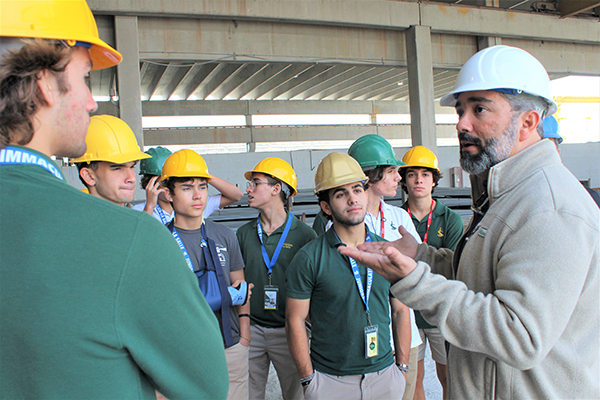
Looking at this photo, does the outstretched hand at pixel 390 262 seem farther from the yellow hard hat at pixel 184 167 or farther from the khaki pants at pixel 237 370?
the yellow hard hat at pixel 184 167

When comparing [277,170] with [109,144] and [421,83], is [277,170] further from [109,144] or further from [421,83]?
[421,83]

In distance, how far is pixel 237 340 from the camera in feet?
9.39

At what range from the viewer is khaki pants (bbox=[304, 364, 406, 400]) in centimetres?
246

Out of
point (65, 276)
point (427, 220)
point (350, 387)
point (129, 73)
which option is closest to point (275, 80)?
point (129, 73)

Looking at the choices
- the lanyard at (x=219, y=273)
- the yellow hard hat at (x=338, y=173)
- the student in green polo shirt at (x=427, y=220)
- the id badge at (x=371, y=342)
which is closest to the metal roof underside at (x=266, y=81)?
the student in green polo shirt at (x=427, y=220)

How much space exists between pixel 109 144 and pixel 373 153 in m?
2.47

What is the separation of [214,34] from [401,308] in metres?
9.40

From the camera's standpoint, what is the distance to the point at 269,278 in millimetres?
3375

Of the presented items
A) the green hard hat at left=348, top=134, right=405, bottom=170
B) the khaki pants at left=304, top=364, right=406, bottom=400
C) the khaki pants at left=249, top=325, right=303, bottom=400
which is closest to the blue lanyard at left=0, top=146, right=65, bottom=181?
the khaki pants at left=304, top=364, right=406, bottom=400

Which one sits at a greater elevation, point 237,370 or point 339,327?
point 339,327

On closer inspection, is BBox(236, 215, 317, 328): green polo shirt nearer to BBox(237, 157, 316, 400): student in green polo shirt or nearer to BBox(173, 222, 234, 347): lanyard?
BBox(237, 157, 316, 400): student in green polo shirt

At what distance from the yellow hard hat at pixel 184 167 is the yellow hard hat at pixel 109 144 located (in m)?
0.35

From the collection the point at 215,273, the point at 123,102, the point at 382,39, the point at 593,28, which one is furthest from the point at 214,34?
the point at 593,28

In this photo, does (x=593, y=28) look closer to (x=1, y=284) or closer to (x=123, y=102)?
(x=123, y=102)
